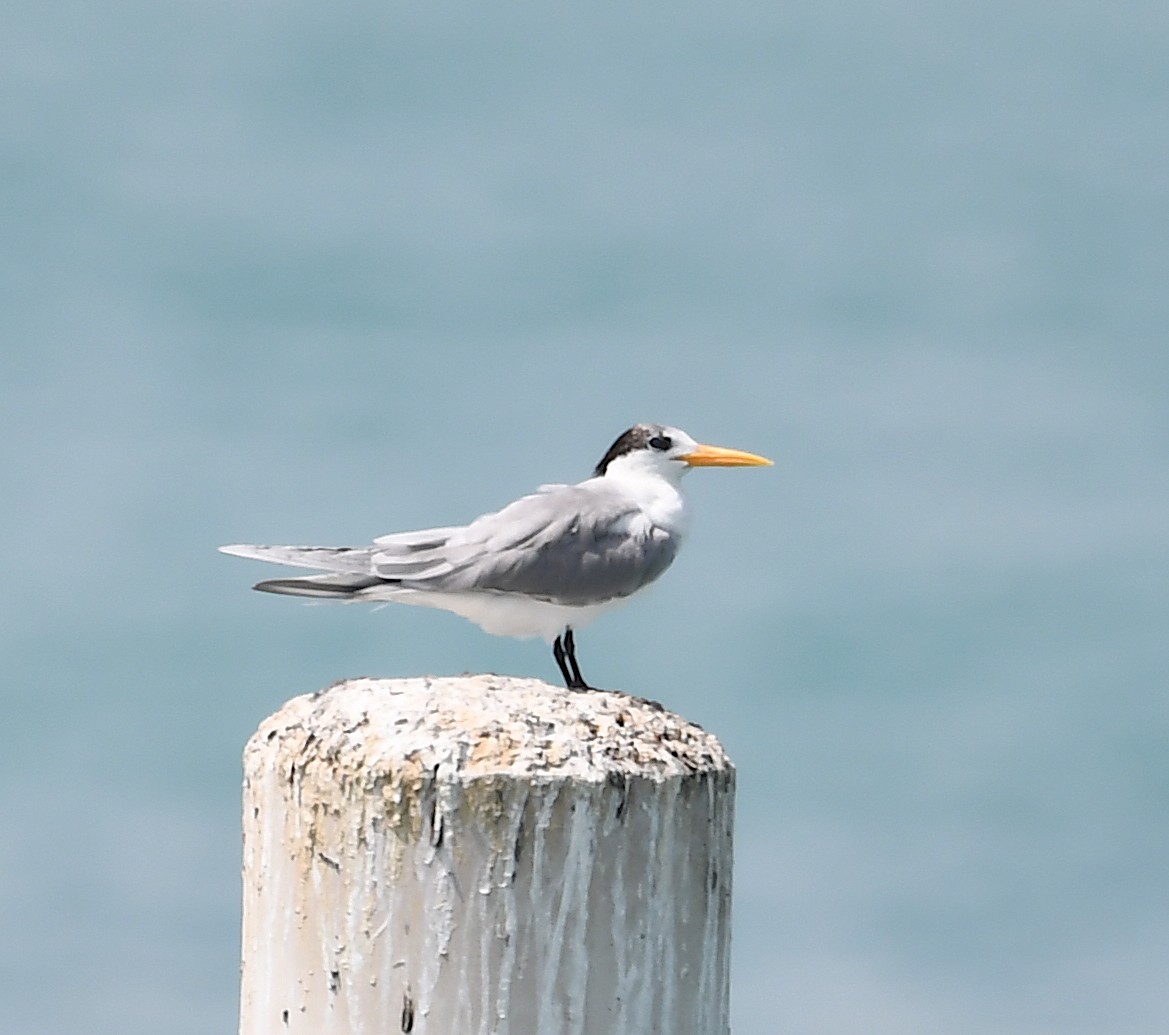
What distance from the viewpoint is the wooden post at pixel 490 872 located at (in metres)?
3.88

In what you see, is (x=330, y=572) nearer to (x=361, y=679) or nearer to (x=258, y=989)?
(x=361, y=679)

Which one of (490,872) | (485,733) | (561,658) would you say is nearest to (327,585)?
(561,658)

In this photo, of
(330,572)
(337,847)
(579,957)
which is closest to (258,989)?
(337,847)

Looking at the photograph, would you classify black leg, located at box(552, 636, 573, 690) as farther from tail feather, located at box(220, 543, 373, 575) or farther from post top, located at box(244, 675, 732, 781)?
post top, located at box(244, 675, 732, 781)

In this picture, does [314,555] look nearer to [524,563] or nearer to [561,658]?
[524,563]

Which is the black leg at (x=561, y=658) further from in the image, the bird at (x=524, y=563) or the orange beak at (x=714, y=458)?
the orange beak at (x=714, y=458)

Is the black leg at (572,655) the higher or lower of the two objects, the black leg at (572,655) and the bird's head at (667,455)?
the lower

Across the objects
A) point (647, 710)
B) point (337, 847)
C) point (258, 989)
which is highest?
point (647, 710)

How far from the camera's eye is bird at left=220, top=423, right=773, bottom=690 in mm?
6234

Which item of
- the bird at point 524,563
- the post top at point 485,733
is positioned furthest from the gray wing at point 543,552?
the post top at point 485,733

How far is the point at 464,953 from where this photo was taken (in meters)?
3.87

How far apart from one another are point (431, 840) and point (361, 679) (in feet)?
2.33

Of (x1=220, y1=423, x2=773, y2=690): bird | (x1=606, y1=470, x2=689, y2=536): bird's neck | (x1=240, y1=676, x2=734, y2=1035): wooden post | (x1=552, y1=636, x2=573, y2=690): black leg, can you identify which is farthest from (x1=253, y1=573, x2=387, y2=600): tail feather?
Result: (x1=240, y1=676, x2=734, y2=1035): wooden post

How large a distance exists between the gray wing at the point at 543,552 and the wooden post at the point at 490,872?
2000 mm
